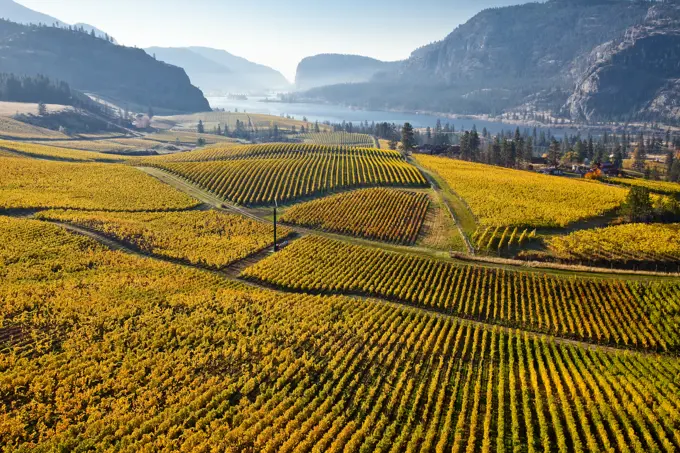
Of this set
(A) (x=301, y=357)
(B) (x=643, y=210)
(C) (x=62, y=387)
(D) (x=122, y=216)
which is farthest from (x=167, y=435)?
(B) (x=643, y=210)

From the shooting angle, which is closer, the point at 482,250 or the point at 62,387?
the point at 62,387

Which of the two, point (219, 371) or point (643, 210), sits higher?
point (643, 210)

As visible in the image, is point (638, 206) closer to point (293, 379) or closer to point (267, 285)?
point (267, 285)

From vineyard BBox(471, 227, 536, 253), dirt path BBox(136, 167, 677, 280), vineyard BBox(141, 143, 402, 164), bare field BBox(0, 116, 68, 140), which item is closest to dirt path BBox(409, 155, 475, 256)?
dirt path BBox(136, 167, 677, 280)

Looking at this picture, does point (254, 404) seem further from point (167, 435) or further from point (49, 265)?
point (49, 265)

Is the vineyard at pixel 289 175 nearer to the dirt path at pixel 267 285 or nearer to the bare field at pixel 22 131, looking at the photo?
the dirt path at pixel 267 285
